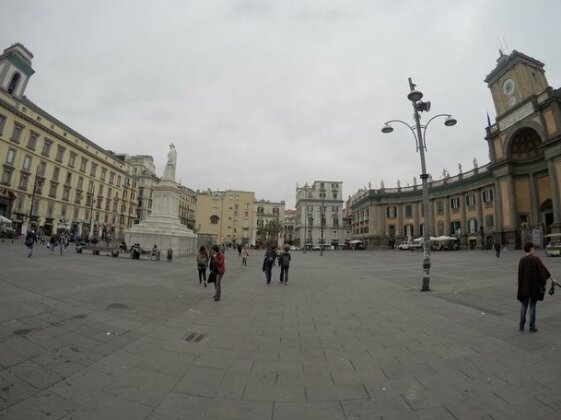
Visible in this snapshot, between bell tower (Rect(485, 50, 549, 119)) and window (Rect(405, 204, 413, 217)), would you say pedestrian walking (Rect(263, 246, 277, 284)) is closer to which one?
bell tower (Rect(485, 50, 549, 119))

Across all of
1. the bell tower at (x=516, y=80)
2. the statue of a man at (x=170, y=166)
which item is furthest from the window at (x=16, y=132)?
the bell tower at (x=516, y=80)

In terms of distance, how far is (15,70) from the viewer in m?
40.2

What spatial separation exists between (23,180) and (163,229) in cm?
3059

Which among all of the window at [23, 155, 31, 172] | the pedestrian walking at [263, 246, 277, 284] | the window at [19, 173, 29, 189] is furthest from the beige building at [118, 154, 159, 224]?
the pedestrian walking at [263, 246, 277, 284]

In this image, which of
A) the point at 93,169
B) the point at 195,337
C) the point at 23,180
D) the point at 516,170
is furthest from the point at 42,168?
the point at 516,170

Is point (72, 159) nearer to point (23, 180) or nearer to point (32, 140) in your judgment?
point (32, 140)

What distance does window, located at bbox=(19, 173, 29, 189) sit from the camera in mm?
38800

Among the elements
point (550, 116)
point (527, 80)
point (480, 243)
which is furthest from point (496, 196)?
point (527, 80)

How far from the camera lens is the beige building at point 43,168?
121ft

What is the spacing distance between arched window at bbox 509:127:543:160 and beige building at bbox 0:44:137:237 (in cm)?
6235

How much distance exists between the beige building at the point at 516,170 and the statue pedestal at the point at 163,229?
34774mm

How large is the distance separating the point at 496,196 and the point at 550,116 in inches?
441

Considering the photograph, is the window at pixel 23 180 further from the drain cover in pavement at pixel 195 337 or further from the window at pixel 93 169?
the drain cover in pavement at pixel 195 337

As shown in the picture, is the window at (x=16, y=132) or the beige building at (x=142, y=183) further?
the beige building at (x=142, y=183)
